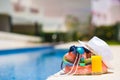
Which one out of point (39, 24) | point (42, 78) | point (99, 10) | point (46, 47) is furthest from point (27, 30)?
point (42, 78)

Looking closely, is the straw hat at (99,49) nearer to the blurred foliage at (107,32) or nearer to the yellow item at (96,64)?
the yellow item at (96,64)

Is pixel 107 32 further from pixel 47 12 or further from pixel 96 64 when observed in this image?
pixel 96 64

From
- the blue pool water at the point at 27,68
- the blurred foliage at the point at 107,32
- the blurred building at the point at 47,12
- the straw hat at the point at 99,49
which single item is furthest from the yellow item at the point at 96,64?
the blurred building at the point at 47,12

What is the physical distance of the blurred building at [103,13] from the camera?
24094 millimetres

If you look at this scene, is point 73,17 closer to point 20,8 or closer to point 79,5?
point 79,5

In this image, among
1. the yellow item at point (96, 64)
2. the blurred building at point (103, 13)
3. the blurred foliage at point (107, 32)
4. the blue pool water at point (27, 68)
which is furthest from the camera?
the blurred building at point (103, 13)

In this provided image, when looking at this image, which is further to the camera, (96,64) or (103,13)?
(103,13)

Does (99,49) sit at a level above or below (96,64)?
above

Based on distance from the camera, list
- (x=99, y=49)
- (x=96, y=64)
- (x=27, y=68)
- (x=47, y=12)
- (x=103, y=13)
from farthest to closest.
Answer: (x=47, y=12), (x=103, y=13), (x=27, y=68), (x=99, y=49), (x=96, y=64)

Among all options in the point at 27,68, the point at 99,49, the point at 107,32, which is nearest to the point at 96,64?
the point at 99,49

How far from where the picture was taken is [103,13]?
79.9ft

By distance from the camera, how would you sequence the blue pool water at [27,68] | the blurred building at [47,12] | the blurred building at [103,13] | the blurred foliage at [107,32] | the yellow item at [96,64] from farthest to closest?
the blurred building at [47,12] → the blurred building at [103,13] → the blurred foliage at [107,32] → the blue pool water at [27,68] → the yellow item at [96,64]

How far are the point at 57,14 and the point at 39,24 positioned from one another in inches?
60.4

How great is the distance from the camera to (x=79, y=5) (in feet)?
88.7
